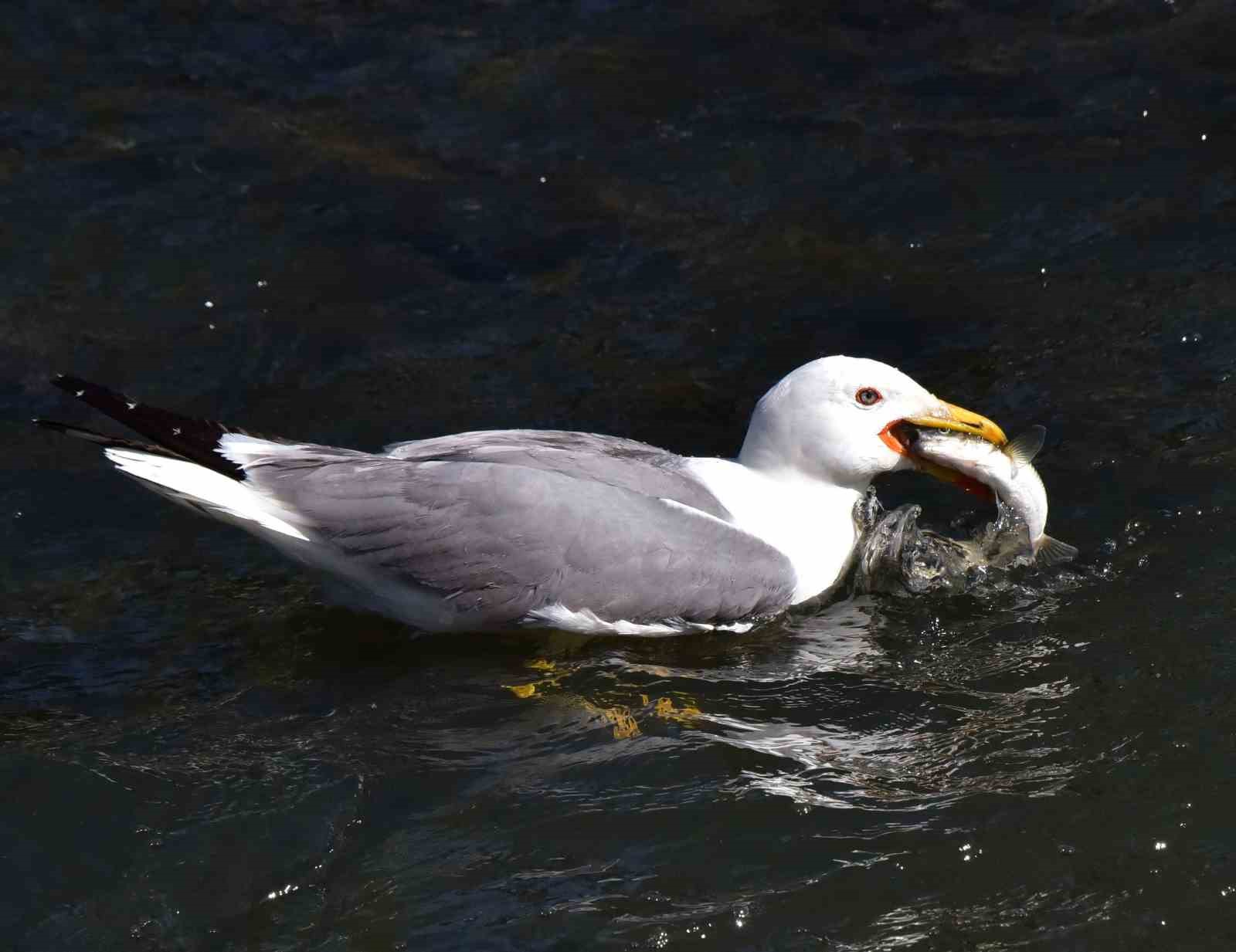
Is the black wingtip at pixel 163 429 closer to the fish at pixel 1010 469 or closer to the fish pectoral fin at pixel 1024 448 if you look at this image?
the fish at pixel 1010 469

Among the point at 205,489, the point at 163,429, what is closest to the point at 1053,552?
the point at 205,489

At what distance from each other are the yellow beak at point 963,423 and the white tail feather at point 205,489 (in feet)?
7.46

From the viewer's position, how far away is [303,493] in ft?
19.9

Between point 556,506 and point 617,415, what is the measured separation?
68.1 inches

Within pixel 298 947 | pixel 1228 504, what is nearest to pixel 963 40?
pixel 1228 504

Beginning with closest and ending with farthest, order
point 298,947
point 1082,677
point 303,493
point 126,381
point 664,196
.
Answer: point 298,947, point 1082,677, point 303,493, point 126,381, point 664,196

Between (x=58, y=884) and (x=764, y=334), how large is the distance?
4276 mm

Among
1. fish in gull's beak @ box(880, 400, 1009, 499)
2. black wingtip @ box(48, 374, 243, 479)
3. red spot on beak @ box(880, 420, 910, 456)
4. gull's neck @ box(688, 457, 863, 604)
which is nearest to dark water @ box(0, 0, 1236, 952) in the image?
gull's neck @ box(688, 457, 863, 604)

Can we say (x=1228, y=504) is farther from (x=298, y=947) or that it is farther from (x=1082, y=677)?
(x=298, y=947)

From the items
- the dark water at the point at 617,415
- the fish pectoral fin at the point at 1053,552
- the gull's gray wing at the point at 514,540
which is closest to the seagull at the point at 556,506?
the gull's gray wing at the point at 514,540

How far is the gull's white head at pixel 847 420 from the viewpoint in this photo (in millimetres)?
6273

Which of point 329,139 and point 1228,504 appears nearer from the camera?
point 1228,504

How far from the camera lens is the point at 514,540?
19.4 ft

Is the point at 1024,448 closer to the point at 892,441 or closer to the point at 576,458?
Result: the point at 892,441
